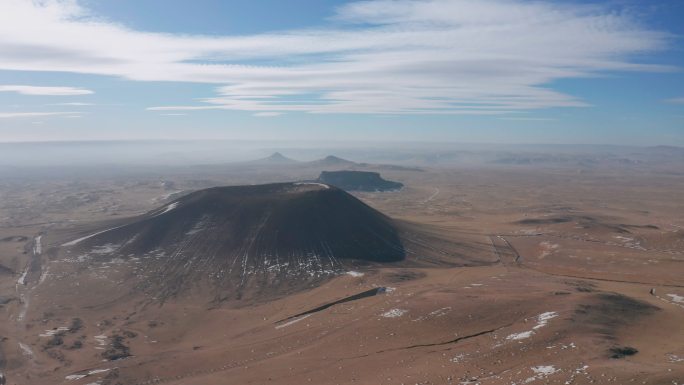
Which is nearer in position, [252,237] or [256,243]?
[256,243]

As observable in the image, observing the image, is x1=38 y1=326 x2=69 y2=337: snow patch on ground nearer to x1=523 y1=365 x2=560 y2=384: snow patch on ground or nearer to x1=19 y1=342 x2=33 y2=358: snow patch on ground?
x1=19 y1=342 x2=33 y2=358: snow patch on ground

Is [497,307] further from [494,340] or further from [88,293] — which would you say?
[88,293]

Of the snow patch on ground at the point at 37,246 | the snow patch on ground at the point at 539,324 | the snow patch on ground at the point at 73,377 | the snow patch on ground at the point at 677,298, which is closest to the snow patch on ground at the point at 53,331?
the snow patch on ground at the point at 73,377

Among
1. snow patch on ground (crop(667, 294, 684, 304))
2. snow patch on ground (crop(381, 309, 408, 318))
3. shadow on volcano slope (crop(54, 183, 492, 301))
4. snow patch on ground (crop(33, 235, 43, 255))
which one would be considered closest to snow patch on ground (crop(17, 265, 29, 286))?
shadow on volcano slope (crop(54, 183, 492, 301))

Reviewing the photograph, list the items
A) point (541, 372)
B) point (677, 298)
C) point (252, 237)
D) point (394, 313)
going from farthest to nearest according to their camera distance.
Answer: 1. point (252, 237)
2. point (677, 298)
3. point (394, 313)
4. point (541, 372)

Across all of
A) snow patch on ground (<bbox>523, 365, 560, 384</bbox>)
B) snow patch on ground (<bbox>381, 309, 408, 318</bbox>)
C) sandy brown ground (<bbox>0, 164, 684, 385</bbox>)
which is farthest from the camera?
snow patch on ground (<bbox>381, 309, 408, 318</bbox>)

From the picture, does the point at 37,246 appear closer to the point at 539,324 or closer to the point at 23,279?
the point at 23,279

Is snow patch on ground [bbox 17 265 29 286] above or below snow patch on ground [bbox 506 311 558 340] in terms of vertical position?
below

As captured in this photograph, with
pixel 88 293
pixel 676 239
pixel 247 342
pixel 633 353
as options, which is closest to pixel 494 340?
pixel 633 353

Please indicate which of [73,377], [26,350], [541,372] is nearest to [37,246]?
[26,350]

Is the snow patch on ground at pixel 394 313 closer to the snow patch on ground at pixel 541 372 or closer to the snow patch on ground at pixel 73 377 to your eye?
the snow patch on ground at pixel 541 372
